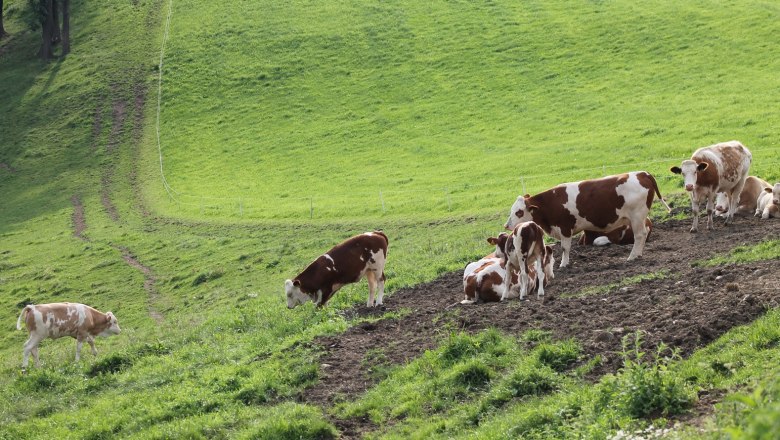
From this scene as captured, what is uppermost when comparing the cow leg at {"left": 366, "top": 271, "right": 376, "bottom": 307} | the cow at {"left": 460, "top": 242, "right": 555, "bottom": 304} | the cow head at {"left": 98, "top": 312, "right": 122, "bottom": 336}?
the cow at {"left": 460, "top": 242, "right": 555, "bottom": 304}

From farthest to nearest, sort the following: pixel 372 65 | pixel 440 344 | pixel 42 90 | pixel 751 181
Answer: pixel 42 90, pixel 372 65, pixel 751 181, pixel 440 344

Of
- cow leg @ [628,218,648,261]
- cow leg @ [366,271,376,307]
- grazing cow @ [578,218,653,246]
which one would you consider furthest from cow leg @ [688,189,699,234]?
cow leg @ [366,271,376,307]

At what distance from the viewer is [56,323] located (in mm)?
24984

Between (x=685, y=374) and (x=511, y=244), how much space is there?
8257 millimetres

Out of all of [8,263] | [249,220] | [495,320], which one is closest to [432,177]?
[249,220]

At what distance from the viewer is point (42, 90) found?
7806 cm

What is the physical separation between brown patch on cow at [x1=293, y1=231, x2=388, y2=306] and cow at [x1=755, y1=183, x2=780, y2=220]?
9.62m

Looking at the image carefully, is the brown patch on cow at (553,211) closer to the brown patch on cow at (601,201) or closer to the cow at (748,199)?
the brown patch on cow at (601,201)

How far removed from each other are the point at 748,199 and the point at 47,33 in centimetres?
7111

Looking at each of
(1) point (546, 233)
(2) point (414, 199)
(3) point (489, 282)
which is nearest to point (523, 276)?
(3) point (489, 282)

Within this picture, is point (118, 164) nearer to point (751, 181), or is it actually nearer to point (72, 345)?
point (72, 345)

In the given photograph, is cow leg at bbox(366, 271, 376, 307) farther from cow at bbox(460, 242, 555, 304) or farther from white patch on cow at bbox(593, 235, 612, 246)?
white patch on cow at bbox(593, 235, 612, 246)

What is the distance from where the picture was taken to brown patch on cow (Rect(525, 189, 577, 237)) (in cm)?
2266

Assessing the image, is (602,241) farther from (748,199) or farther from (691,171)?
(748,199)
